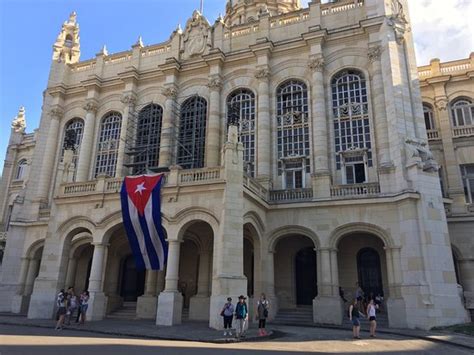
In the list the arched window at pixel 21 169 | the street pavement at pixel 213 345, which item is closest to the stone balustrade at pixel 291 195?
the street pavement at pixel 213 345

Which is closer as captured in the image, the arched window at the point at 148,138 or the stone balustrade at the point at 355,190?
the stone balustrade at the point at 355,190

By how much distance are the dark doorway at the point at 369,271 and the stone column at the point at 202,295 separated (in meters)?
9.76

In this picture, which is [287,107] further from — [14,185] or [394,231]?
[14,185]

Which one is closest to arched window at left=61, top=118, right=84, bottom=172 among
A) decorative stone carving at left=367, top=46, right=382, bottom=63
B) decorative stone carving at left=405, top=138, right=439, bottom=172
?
decorative stone carving at left=367, top=46, right=382, bottom=63

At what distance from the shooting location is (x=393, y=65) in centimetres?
2645

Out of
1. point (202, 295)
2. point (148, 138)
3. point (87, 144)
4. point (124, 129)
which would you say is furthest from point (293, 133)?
point (87, 144)

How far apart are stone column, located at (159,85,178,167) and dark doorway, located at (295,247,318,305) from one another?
1203cm

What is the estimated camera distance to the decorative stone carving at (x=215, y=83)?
31.2 meters

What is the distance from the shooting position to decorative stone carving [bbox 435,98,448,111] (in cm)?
3189

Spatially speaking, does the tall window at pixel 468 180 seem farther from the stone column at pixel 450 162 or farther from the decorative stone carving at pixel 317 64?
the decorative stone carving at pixel 317 64

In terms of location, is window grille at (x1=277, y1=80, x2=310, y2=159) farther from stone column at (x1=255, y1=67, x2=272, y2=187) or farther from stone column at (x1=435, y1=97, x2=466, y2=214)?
stone column at (x1=435, y1=97, x2=466, y2=214)

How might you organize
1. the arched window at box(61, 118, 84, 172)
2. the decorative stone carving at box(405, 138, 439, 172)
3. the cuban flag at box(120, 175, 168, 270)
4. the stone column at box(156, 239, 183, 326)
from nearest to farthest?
the stone column at box(156, 239, 183, 326) → the cuban flag at box(120, 175, 168, 270) → the decorative stone carving at box(405, 138, 439, 172) → the arched window at box(61, 118, 84, 172)

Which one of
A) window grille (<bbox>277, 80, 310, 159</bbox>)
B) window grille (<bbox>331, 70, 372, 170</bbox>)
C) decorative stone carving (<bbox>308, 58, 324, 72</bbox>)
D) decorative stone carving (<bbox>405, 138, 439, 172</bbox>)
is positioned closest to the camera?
decorative stone carving (<bbox>405, 138, 439, 172</bbox>)

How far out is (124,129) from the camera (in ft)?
107
